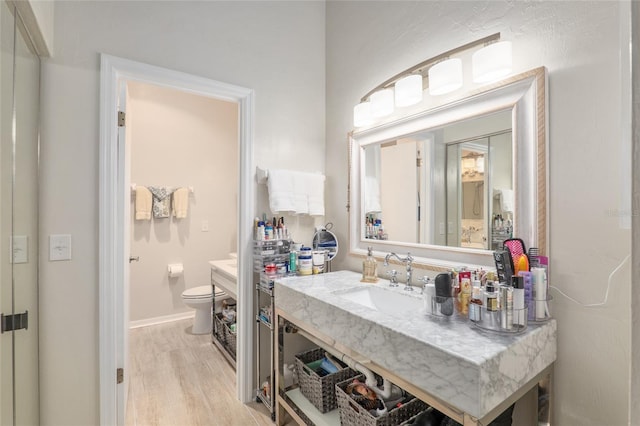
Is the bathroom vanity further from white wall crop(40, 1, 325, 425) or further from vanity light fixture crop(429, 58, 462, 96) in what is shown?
vanity light fixture crop(429, 58, 462, 96)

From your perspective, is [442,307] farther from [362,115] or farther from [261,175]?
[261,175]

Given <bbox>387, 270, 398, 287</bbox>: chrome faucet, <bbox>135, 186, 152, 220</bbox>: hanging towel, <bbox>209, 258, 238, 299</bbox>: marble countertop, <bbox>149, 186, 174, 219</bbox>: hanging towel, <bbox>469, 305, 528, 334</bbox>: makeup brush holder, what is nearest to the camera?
<bbox>469, 305, 528, 334</bbox>: makeup brush holder

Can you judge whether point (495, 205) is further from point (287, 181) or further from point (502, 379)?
point (287, 181)

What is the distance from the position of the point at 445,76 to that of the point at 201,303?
2783 mm

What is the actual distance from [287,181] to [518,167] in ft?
4.30

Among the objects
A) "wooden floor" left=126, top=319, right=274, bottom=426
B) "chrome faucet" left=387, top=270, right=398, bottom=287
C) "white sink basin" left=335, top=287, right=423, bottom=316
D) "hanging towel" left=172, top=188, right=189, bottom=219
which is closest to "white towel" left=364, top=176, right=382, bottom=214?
"chrome faucet" left=387, top=270, right=398, bottom=287

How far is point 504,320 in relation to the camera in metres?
1.01

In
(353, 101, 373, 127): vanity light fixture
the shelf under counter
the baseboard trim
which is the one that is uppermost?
(353, 101, 373, 127): vanity light fixture

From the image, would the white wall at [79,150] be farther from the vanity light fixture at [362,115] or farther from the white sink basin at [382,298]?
the white sink basin at [382,298]

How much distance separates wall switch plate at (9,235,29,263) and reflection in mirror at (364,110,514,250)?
1730 mm

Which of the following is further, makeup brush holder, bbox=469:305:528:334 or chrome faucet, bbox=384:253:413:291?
chrome faucet, bbox=384:253:413:291

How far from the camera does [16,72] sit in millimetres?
1162

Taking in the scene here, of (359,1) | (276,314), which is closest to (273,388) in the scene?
(276,314)

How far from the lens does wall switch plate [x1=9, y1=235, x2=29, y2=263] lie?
117 cm
